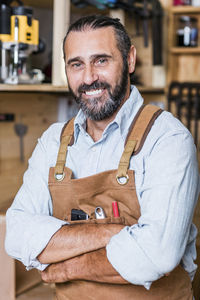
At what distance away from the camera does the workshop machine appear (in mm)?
1947

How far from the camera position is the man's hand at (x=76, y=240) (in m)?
1.12

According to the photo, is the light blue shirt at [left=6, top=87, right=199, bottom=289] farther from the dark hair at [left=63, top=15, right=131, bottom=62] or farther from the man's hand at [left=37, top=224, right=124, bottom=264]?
the dark hair at [left=63, top=15, right=131, bottom=62]

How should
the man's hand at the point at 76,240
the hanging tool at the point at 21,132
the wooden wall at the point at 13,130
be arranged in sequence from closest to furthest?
the man's hand at the point at 76,240 < the wooden wall at the point at 13,130 < the hanging tool at the point at 21,132

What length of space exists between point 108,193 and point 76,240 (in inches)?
6.6

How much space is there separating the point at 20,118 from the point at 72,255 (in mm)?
1523

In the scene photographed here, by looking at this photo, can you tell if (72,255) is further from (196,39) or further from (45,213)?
(196,39)

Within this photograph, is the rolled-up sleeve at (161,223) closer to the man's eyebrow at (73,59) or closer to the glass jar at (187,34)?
the man's eyebrow at (73,59)

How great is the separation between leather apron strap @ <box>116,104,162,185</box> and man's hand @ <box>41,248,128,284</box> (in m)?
0.21

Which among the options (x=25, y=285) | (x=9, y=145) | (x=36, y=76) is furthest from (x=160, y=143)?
(x=9, y=145)

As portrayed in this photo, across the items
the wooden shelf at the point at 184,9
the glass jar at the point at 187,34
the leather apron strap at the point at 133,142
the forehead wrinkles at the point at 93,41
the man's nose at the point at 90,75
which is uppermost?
the wooden shelf at the point at 184,9

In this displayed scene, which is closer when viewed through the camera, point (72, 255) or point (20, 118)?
point (72, 255)

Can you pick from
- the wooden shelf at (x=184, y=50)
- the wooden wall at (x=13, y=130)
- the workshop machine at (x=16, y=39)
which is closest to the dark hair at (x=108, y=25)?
the workshop machine at (x=16, y=39)

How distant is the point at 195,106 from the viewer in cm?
301

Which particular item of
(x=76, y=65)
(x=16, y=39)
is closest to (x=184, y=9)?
(x=16, y=39)
